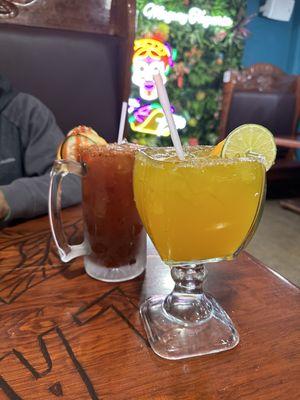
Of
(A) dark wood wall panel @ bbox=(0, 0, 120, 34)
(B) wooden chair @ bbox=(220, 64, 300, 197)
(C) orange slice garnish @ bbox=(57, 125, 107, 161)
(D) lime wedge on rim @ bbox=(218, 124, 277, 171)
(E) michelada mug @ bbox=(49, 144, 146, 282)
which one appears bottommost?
(B) wooden chair @ bbox=(220, 64, 300, 197)

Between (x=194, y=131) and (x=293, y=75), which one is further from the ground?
(x=293, y=75)

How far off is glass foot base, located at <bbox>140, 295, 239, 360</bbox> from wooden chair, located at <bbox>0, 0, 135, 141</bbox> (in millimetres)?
1177

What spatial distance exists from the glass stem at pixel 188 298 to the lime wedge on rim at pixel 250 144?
168 millimetres

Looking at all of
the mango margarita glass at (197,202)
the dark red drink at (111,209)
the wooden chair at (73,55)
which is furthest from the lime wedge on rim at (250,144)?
the wooden chair at (73,55)

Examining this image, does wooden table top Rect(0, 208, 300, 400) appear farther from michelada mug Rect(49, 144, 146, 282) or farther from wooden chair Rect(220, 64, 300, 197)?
wooden chair Rect(220, 64, 300, 197)

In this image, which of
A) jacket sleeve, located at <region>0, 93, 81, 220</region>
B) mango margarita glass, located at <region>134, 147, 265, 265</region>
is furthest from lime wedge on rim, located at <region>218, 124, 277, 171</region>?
jacket sleeve, located at <region>0, 93, 81, 220</region>

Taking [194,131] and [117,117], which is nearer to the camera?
[117,117]

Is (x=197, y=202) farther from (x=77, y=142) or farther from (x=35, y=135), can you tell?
(x=35, y=135)

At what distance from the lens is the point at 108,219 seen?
0.61 meters

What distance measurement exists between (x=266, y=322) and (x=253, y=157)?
23 centimetres

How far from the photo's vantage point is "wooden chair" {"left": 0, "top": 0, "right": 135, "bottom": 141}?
56.8 inches

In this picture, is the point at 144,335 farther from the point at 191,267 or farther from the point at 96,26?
the point at 96,26

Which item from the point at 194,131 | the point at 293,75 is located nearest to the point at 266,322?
the point at 194,131

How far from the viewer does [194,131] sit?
4.04 meters
